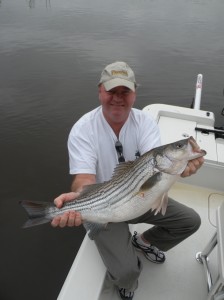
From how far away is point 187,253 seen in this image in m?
3.88

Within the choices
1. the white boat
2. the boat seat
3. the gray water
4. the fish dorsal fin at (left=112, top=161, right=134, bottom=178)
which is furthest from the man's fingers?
the gray water

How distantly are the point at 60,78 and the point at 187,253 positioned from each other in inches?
355

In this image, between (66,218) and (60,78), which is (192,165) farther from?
(60,78)

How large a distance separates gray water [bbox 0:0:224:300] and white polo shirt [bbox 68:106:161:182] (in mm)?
2473

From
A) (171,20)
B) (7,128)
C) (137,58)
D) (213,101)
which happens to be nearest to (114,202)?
(7,128)

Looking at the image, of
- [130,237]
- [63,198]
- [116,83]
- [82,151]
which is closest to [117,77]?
[116,83]

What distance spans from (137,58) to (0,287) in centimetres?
1144

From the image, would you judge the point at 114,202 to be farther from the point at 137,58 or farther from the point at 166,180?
the point at 137,58

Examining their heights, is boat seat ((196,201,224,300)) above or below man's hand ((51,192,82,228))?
below

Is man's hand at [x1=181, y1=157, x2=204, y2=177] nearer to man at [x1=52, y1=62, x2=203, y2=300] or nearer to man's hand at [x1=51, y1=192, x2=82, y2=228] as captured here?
man at [x1=52, y1=62, x2=203, y2=300]

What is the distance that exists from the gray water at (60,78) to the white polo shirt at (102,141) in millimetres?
2473

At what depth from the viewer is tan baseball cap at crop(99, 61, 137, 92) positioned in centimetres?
304

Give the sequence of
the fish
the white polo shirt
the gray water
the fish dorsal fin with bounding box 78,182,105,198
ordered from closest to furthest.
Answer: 1. the fish
2. the fish dorsal fin with bounding box 78,182,105,198
3. the white polo shirt
4. the gray water

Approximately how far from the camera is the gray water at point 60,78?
5.31m
